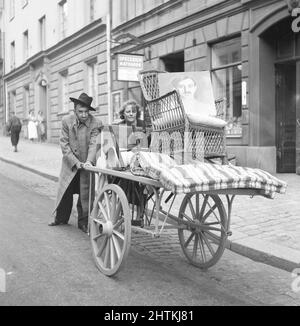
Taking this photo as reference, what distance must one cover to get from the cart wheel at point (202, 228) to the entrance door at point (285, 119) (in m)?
7.30

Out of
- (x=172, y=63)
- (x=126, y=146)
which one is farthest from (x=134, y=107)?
(x=172, y=63)

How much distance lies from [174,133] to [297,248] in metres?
2.02

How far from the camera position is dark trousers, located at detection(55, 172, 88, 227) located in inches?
260

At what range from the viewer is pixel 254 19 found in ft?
39.2

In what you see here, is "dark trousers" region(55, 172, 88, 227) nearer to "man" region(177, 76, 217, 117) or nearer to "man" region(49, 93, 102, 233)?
"man" region(49, 93, 102, 233)

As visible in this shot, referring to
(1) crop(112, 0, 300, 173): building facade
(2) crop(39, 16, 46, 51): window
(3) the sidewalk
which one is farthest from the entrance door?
(2) crop(39, 16, 46, 51): window

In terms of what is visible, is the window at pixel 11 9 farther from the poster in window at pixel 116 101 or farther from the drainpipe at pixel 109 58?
the poster in window at pixel 116 101

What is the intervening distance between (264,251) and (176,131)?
1.76 meters

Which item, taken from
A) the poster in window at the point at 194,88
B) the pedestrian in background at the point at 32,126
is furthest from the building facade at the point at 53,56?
the poster in window at the point at 194,88

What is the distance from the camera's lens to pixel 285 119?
12.3 meters

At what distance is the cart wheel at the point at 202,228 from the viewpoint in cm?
487

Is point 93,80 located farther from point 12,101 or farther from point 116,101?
point 12,101
